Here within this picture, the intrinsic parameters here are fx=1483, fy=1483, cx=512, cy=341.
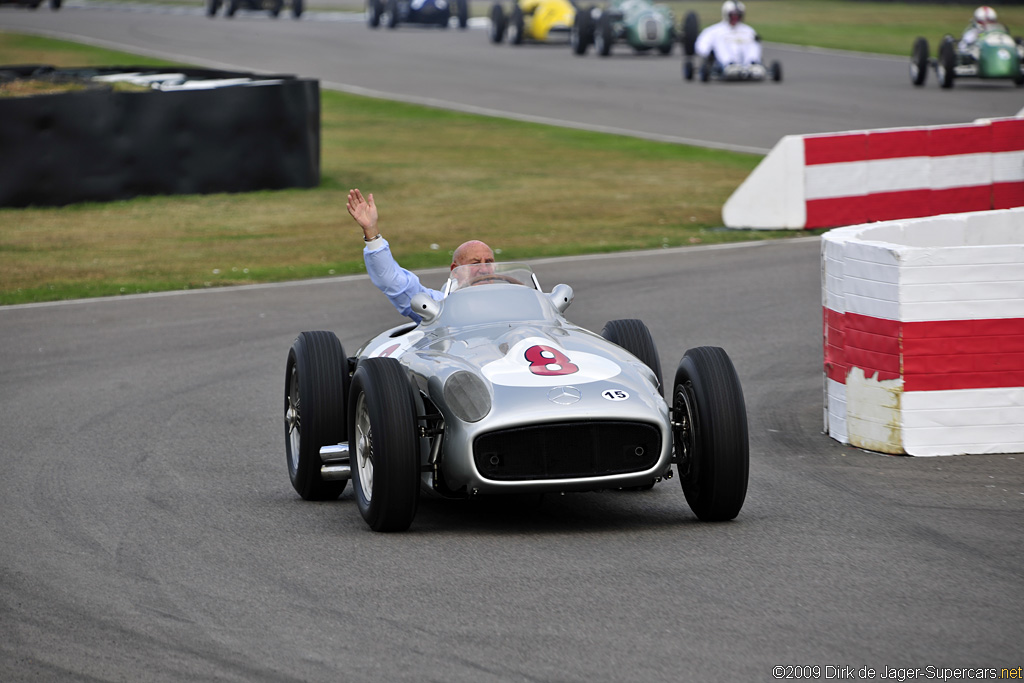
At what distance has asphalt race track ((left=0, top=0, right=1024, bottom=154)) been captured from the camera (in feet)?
90.5

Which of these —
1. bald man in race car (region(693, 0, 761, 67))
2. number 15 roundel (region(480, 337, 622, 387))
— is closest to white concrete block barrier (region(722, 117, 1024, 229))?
number 15 roundel (region(480, 337, 622, 387))

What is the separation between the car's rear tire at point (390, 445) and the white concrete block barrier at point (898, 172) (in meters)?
10.6

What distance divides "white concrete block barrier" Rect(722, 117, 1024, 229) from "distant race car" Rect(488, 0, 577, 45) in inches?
1120

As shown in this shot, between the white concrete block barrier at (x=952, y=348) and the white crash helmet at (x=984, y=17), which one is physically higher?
the white crash helmet at (x=984, y=17)

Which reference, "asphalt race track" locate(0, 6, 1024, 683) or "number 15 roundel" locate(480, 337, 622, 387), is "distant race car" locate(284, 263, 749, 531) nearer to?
"number 15 roundel" locate(480, 337, 622, 387)

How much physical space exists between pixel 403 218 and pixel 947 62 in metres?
16.2

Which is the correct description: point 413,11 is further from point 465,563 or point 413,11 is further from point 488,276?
point 465,563

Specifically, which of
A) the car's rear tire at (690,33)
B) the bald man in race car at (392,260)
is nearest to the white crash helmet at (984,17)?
the car's rear tire at (690,33)

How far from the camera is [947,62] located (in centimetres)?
3075

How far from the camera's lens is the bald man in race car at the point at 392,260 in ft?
25.0

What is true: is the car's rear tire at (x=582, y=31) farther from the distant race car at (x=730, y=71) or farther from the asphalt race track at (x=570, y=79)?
the distant race car at (x=730, y=71)

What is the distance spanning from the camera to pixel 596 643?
4.90 metres

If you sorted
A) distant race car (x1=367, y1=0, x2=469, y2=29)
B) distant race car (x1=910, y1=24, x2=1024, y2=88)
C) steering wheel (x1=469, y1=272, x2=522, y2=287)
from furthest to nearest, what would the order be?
distant race car (x1=367, y1=0, x2=469, y2=29) → distant race car (x1=910, y1=24, x2=1024, y2=88) → steering wheel (x1=469, y1=272, x2=522, y2=287)

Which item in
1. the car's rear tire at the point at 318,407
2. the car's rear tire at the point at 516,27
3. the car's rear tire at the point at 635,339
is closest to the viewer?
the car's rear tire at the point at 318,407
